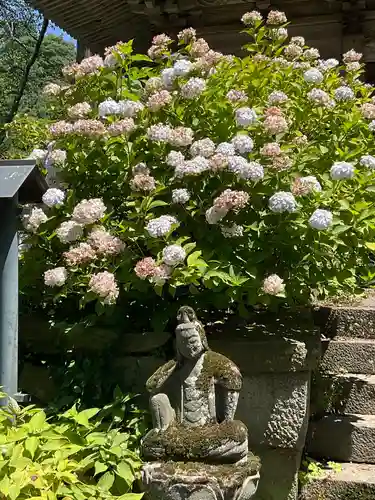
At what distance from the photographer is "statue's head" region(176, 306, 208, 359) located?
107 inches

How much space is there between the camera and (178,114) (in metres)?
3.45

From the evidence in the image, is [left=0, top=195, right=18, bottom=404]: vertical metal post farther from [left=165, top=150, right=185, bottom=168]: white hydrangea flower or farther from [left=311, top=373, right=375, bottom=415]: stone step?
[left=311, top=373, right=375, bottom=415]: stone step

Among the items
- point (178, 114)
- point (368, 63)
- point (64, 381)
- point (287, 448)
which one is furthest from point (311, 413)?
point (368, 63)

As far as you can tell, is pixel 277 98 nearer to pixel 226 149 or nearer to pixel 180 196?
pixel 226 149

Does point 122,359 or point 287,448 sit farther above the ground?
point 122,359

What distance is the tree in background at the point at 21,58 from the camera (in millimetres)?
18094

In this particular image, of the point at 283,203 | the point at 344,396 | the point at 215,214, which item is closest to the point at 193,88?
the point at 215,214

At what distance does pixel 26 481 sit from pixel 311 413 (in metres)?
1.97

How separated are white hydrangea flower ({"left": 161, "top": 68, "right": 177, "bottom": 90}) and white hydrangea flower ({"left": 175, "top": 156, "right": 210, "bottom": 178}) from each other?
0.57 meters

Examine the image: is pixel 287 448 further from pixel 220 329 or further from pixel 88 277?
pixel 88 277

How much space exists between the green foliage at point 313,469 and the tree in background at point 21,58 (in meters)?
13.4

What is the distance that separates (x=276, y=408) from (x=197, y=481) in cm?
88

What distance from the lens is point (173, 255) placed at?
2957 millimetres

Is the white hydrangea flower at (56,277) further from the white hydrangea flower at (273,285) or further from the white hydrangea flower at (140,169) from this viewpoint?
the white hydrangea flower at (273,285)
